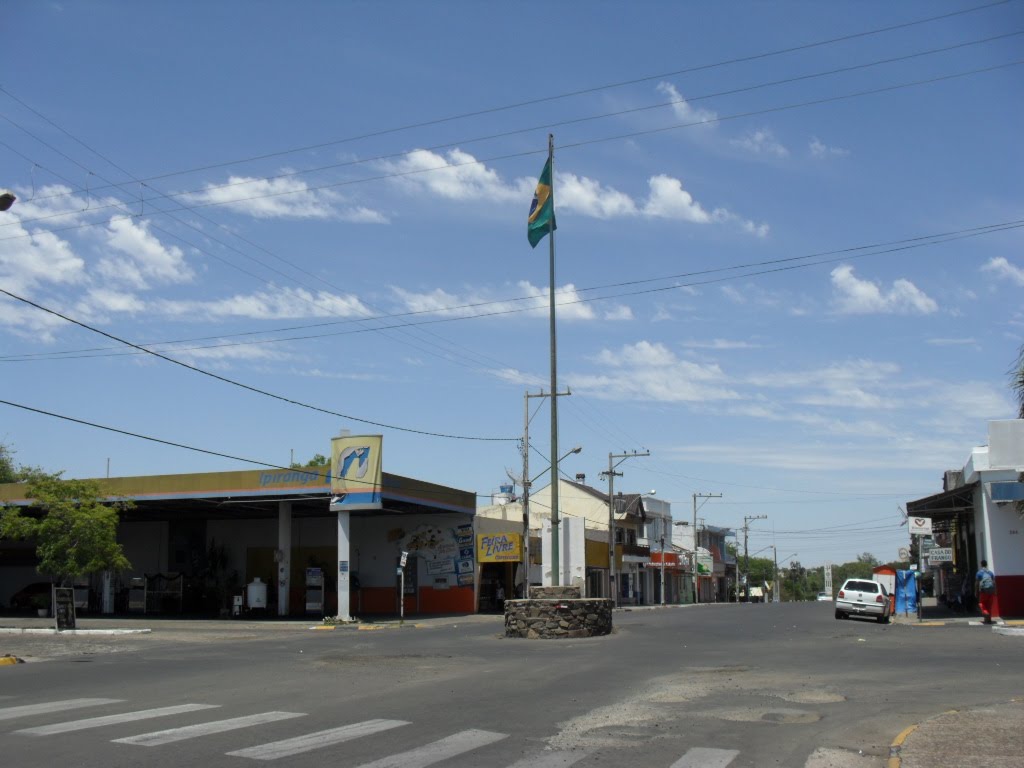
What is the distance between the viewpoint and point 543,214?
97.5 ft

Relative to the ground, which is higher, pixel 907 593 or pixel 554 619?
pixel 907 593

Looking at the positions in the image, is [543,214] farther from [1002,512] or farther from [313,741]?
[313,741]

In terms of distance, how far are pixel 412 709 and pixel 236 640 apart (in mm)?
19370

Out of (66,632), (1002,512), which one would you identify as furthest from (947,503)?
(66,632)

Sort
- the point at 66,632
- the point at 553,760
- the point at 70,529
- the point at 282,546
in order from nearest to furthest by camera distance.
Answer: the point at 553,760
the point at 66,632
the point at 70,529
the point at 282,546

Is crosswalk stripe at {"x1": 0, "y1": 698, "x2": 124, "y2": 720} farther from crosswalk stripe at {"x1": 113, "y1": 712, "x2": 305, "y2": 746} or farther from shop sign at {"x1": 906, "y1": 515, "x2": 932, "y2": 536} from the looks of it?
shop sign at {"x1": 906, "y1": 515, "x2": 932, "y2": 536}

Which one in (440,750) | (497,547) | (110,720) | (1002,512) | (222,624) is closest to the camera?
(440,750)

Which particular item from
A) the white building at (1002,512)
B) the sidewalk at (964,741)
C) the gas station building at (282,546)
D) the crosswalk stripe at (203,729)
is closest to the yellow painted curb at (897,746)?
the sidewalk at (964,741)

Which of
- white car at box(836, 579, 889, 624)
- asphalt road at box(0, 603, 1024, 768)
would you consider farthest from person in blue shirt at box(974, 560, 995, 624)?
asphalt road at box(0, 603, 1024, 768)

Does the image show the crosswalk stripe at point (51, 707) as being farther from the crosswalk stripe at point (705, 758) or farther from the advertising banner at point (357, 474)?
the advertising banner at point (357, 474)

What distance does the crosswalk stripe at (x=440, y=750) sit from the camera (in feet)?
28.8

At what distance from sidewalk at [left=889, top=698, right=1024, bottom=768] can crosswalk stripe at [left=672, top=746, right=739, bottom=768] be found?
4.57ft

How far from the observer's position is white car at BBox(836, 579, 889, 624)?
34.6 meters

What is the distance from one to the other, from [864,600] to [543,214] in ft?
58.9
